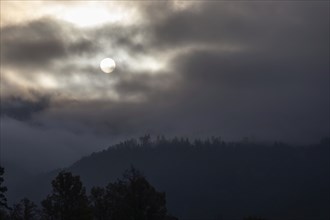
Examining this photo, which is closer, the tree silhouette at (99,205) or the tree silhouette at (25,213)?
the tree silhouette at (99,205)

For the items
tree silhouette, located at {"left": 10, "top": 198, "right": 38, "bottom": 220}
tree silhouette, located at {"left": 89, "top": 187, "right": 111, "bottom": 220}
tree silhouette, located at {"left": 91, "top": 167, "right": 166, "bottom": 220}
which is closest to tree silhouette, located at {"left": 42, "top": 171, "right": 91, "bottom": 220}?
tree silhouette, located at {"left": 89, "top": 187, "right": 111, "bottom": 220}

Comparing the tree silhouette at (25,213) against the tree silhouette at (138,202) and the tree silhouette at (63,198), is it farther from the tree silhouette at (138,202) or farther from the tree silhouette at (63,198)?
the tree silhouette at (138,202)

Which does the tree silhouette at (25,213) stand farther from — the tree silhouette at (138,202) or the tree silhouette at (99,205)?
the tree silhouette at (138,202)

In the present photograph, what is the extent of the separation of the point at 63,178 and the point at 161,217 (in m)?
15.1

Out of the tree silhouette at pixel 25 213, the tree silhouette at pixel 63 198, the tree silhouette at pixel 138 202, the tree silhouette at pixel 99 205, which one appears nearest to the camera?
the tree silhouette at pixel 138 202

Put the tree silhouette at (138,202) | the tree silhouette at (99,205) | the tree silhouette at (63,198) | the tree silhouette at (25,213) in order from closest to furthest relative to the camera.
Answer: the tree silhouette at (138,202) < the tree silhouette at (63,198) < the tree silhouette at (99,205) < the tree silhouette at (25,213)

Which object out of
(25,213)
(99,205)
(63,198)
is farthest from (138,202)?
(25,213)

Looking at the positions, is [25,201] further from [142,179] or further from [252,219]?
[252,219]

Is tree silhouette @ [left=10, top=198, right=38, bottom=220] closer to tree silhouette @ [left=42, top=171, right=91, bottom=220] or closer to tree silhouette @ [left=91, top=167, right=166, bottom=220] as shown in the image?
tree silhouette @ [left=42, top=171, right=91, bottom=220]

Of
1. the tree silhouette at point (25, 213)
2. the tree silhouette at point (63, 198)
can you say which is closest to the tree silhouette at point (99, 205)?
the tree silhouette at point (63, 198)

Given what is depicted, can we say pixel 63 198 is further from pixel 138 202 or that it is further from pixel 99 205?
pixel 138 202

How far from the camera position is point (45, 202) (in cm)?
6606

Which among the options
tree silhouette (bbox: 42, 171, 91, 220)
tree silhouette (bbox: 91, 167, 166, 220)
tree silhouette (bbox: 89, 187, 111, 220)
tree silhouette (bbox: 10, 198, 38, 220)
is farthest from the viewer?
tree silhouette (bbox: 10, 198, 38, 220)

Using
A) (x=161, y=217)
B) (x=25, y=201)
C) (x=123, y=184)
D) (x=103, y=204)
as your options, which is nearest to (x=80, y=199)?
(x=103, y=204)
